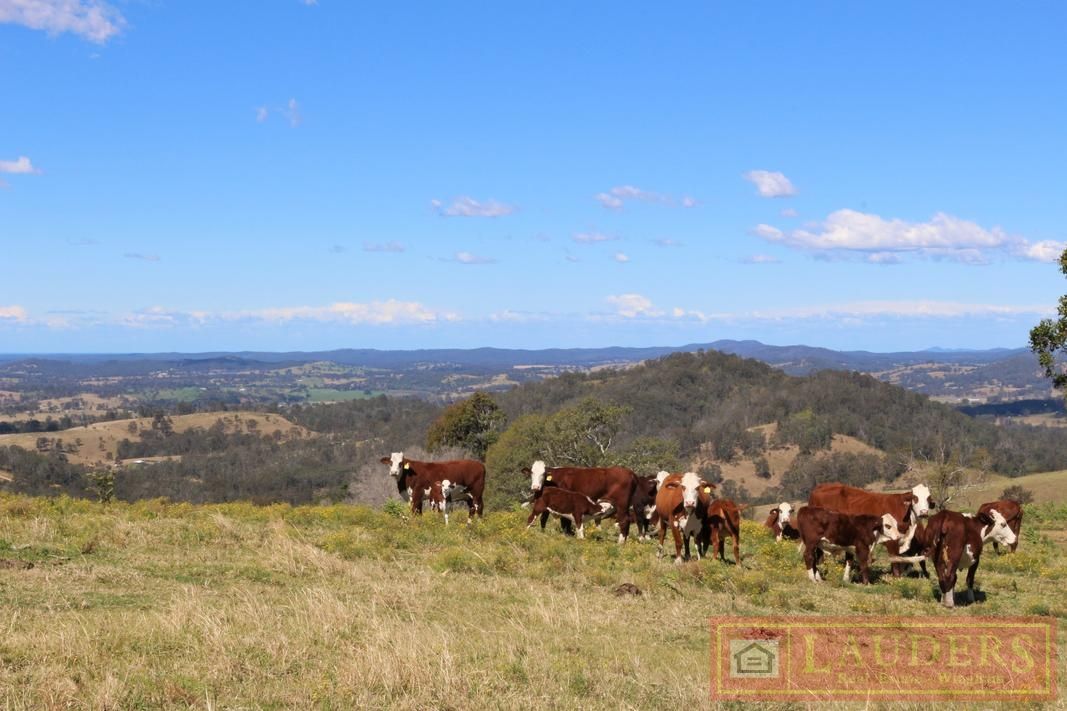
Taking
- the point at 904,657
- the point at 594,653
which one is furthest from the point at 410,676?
the point at 904,657

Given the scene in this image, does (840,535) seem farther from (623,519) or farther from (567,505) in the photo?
(567,505)

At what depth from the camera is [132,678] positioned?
7840mm

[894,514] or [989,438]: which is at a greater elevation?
[894,514]

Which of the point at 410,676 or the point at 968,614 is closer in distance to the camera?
the point at 410,676

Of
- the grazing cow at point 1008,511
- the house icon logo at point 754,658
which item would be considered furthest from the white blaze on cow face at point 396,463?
the house icon logo at point 754,658

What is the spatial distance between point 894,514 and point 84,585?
14.8m

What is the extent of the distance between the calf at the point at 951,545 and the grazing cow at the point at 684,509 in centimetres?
431

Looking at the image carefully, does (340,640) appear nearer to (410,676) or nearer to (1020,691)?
(410,676)

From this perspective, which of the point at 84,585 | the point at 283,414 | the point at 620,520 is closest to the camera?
the point at 84,585

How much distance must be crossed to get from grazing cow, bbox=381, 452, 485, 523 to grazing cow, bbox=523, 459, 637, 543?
2813mm

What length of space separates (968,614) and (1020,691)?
520 cm

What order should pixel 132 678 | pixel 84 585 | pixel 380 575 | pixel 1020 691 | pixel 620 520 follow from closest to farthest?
pixel 132 678
pixel 1020 691
pixel 84 585
pixel 380 575
pixel 620 520

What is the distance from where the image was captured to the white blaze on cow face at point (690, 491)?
17625 millimetres

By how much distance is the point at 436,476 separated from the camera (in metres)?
24.6
